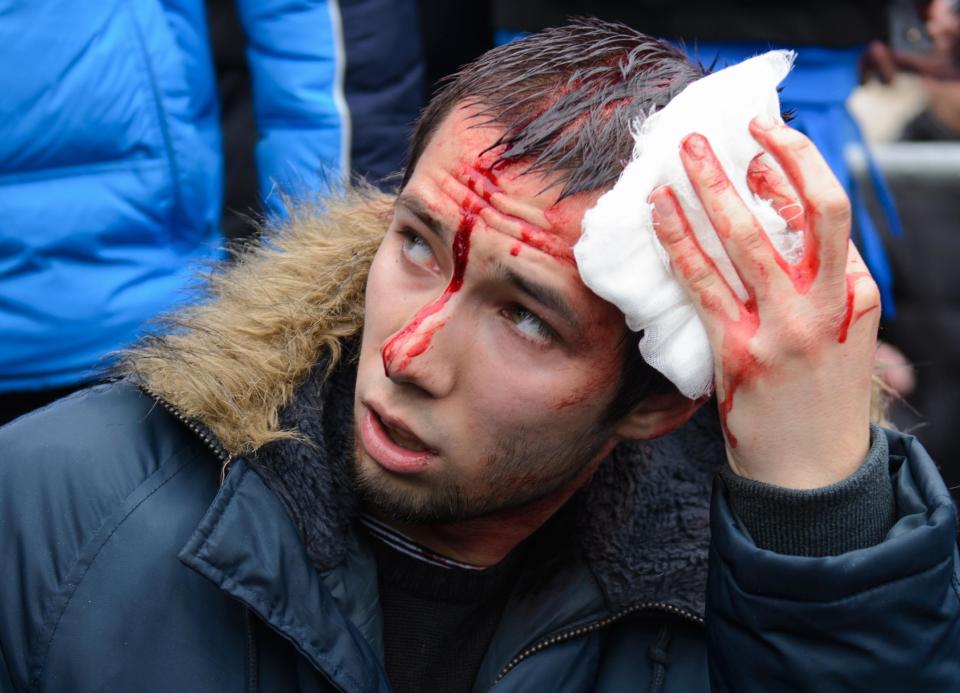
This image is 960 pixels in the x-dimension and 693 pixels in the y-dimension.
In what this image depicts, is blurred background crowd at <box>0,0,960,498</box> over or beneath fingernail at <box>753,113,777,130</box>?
beneath

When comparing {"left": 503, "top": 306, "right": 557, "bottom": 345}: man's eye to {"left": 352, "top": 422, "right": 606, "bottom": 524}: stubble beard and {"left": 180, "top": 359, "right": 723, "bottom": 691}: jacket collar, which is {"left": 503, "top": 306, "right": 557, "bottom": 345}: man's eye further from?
{"left": 180, "top": 359, "right": 723, "bottom": 691}: jacket collar

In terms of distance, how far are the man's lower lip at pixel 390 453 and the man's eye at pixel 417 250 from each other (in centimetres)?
28

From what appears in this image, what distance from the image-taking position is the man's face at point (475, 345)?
1.96 metres

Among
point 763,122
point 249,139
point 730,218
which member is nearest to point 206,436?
point 730,218

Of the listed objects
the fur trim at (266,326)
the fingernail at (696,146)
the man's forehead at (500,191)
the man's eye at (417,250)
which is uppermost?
the fingernail at (696,146)

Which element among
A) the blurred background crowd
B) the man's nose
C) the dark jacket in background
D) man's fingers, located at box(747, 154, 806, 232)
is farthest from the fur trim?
the dark jacket in background

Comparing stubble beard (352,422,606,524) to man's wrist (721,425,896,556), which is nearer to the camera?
man's wrist (721,425,896,556)

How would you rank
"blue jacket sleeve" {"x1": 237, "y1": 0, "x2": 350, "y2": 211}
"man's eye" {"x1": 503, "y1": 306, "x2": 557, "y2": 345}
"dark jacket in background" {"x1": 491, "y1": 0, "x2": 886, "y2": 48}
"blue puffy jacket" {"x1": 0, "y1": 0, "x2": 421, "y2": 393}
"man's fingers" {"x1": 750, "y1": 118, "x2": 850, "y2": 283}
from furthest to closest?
"dark jacket in background" {"x1": 491, "y1": 0, "x2": 886, "y2": 48} < "blue jacket sleeve" {"x1": 237, "y1": 0, "x2": 350, "y2": 211} < "blue puffy jacket" {"x1": 0, "y1": 0, "x2": 421, "y2": 393} < "man's eye" {"x1": 503, "y1": 306, "x2": 557, "y2": 345} < "man's fingers" {"x1": 750, "y1": 118, "x2": 850, "y2": 283}

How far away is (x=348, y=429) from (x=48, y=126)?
40.4 inches

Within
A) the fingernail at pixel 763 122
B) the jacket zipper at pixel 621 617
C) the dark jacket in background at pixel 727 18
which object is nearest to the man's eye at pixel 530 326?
the fingernail at pixel 763 122

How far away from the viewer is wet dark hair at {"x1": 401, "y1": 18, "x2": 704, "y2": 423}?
1.97 meters

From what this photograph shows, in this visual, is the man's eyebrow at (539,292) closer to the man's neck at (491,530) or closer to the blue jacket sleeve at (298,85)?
the man's neck at (491,530)

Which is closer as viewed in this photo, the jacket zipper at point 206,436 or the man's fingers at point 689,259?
the man's fingers at point 689,259

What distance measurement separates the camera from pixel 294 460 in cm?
205
